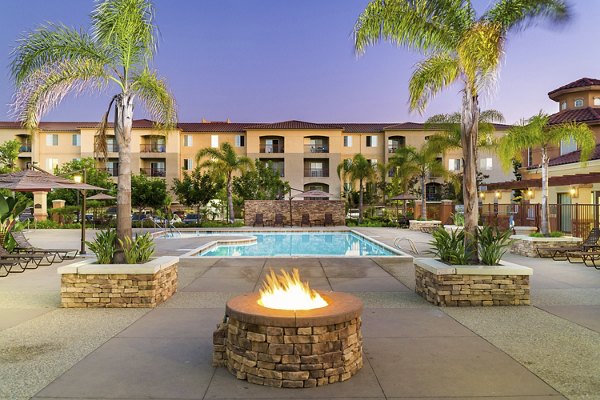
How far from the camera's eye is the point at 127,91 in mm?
8875

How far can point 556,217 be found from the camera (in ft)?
69.8

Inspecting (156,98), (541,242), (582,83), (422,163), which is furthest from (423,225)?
(156,98)

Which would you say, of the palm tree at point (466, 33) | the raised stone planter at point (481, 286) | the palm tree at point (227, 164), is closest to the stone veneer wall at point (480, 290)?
the raised stone planter at point (481, 286)

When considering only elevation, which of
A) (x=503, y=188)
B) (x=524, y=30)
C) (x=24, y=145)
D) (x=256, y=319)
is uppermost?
(x=24, y=145)

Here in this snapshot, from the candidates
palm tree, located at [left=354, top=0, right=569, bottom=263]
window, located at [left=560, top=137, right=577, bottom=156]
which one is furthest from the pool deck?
window, located at [left=560, top=137, right=577, bottom=156]

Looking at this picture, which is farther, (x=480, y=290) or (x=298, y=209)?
(x=298, y=209)

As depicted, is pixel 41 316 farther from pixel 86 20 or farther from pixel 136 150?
pixel 136 150

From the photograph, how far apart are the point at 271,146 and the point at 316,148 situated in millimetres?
4818

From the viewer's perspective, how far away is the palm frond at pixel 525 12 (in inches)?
352

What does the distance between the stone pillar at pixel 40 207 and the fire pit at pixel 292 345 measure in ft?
106

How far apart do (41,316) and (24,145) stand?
167ft

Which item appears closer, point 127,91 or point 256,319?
point 256,319

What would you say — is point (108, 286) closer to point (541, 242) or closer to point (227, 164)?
point (541, 242)

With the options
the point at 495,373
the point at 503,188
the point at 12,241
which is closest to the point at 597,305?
the point at 495,373
